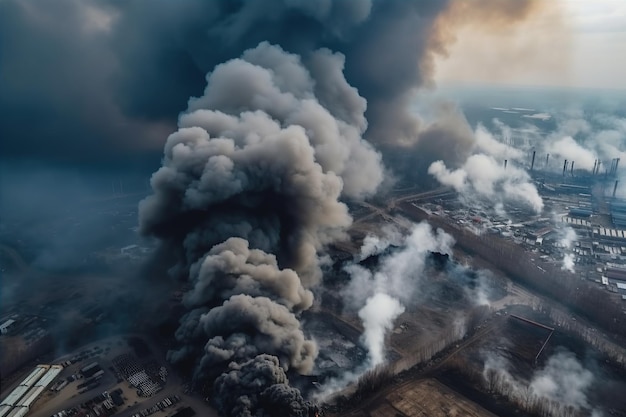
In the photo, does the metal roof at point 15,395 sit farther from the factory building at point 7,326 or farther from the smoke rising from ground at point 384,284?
the smoke rising from ground at point 384,284

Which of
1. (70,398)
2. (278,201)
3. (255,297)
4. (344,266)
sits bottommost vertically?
(70,398)

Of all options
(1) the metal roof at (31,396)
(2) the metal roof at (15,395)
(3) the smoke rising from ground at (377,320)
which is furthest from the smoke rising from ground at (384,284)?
(2) the metal roof at (15,395)

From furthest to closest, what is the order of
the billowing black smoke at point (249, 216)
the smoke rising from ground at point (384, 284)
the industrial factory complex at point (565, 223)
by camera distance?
the industrial factory complex at point (565, 223), the smoke rising from ground at point (384, 284), the billowing black smoke at point (249, 216)

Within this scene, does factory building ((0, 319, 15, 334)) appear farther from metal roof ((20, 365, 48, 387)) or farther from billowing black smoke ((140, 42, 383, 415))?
billowing black smoke ((140, 42, 383, 415))

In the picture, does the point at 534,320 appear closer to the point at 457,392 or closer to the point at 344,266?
the point at 457,392

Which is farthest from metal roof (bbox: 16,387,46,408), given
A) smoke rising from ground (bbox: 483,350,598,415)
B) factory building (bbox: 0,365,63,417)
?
smoke rising from ground (bbox: 483,350,598,415)

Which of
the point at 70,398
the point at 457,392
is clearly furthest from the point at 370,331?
the point at 70,398
